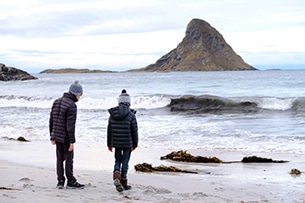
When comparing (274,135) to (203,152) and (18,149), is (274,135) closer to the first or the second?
(203,152)

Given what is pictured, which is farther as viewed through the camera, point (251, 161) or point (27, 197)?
point (251, 161)

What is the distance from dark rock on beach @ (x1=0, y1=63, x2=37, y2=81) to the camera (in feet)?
298

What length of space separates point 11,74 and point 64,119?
89.9 metres

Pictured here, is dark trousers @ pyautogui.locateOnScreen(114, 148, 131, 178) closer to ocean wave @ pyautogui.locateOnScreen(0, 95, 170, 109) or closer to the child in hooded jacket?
the child in hooded jacket

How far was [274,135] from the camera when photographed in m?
15.2

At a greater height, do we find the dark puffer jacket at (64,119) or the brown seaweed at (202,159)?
the dark puffer jacket at (64,119)

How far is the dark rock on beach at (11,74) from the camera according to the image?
9083cm

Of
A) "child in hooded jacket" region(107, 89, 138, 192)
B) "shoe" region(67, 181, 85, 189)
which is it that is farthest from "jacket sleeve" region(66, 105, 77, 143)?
"shoe" region(67, 181, 85, 189)

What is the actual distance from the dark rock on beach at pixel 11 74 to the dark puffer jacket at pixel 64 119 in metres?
87.7

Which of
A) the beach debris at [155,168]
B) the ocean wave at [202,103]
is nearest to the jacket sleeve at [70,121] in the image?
the beach debris at [155,168]

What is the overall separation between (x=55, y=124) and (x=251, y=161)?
17.2ft

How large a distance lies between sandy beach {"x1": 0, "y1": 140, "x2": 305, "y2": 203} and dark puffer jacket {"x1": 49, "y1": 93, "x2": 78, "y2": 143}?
2.50ft

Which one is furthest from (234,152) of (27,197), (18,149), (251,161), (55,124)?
(27,197)

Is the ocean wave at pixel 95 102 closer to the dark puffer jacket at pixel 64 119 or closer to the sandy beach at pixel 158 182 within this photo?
the sandy beach at pixel 158 182
